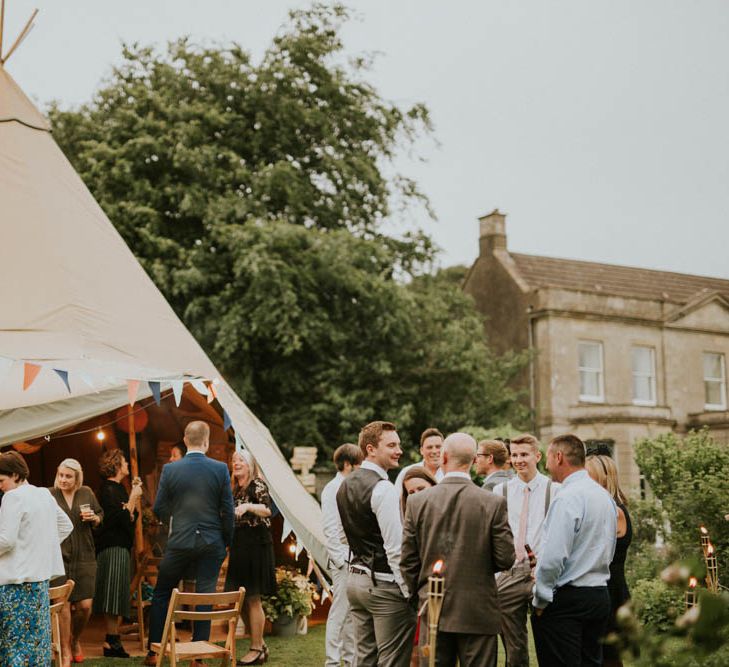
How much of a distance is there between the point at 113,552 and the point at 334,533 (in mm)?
2504

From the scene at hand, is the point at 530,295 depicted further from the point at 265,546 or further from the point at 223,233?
the point at 265,546

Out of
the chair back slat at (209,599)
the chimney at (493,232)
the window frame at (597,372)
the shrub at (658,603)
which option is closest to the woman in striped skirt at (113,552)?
the chair back slat at (209,599)

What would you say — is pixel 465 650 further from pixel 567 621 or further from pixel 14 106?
pixel 14 106

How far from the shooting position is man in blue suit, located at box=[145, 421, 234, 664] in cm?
703

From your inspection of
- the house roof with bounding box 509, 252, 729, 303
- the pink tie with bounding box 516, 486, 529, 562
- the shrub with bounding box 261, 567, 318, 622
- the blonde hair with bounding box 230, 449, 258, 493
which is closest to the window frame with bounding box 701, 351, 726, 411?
the house roof with bounding box 509, 252, 729, 303

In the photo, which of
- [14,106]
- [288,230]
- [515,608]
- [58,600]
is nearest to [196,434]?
[58,600]

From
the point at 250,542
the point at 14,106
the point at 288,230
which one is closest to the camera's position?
the point at 250,542

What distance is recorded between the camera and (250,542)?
8.34 metres

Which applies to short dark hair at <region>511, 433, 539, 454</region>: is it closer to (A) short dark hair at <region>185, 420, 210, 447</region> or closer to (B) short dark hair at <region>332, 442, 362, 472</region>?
(B) short dark hair at <region>332, 442, 362, 472</region>

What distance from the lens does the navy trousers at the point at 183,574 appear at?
7.00 metres

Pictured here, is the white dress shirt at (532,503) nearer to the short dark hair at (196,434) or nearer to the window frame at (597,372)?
the short dark hair at (196,434)

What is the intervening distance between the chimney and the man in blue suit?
21.4 m

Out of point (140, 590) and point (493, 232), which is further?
point (493, 232)

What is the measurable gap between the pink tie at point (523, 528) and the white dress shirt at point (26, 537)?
2.85 meters
